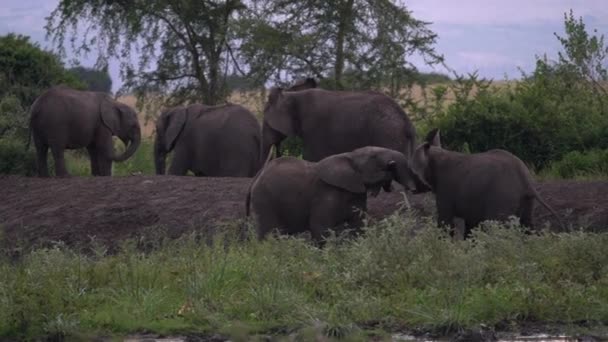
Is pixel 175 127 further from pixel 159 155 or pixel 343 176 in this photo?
pixel 343 176

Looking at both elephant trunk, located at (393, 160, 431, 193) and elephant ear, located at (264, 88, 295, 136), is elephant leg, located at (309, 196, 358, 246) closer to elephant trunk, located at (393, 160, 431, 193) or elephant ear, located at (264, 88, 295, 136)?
elephant trunk, located at (393, 160, 431, 193)

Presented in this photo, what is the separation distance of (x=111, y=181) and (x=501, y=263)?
805cm

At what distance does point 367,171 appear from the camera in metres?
12.8

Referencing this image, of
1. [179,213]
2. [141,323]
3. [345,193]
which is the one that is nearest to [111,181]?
[179,213]

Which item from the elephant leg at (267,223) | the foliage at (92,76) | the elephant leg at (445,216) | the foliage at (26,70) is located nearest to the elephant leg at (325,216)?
the elephant leg at (267,223)

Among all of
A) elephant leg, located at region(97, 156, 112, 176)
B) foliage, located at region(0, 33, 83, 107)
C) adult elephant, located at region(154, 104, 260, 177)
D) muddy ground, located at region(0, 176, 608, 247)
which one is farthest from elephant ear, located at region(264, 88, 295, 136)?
foliage, located at region(0, 33, 83, 107)

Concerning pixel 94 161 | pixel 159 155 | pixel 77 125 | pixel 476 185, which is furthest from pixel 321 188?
pixel 94 161

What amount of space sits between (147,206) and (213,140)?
3351 mm

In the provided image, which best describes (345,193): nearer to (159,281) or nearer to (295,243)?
(295,243)

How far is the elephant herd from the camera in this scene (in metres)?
12.9

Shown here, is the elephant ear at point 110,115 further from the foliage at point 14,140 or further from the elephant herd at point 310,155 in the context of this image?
the foliage at point 14,140

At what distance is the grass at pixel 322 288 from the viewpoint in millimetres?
9609

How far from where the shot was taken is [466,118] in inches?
798

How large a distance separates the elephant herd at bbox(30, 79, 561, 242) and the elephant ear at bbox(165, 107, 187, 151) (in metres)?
0.01
